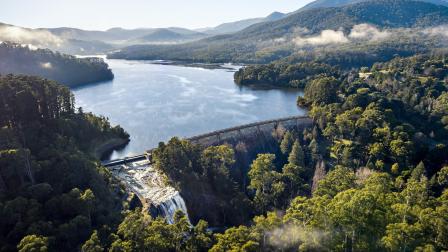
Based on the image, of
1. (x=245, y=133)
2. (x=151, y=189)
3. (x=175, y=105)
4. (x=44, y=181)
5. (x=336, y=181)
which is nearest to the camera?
(x=44, y=181)

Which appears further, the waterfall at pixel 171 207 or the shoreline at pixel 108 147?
the shoreline at pixel 108 147

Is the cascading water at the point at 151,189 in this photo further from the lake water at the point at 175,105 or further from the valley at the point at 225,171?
the lake water at the point at 175,105

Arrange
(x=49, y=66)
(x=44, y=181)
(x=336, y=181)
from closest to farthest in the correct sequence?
(x=44, y=181)
(x=336, y=181)
(x=49, y=66)

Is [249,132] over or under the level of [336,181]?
under

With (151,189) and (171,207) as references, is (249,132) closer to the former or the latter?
(151,189)

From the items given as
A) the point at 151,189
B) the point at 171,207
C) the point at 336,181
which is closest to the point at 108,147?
the point at 151,189

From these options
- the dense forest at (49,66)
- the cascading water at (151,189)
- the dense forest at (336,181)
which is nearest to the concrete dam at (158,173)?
the cascading water at (151,189)

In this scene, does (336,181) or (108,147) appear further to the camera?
(108,147)

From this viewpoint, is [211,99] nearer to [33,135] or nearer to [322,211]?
[33,135]
